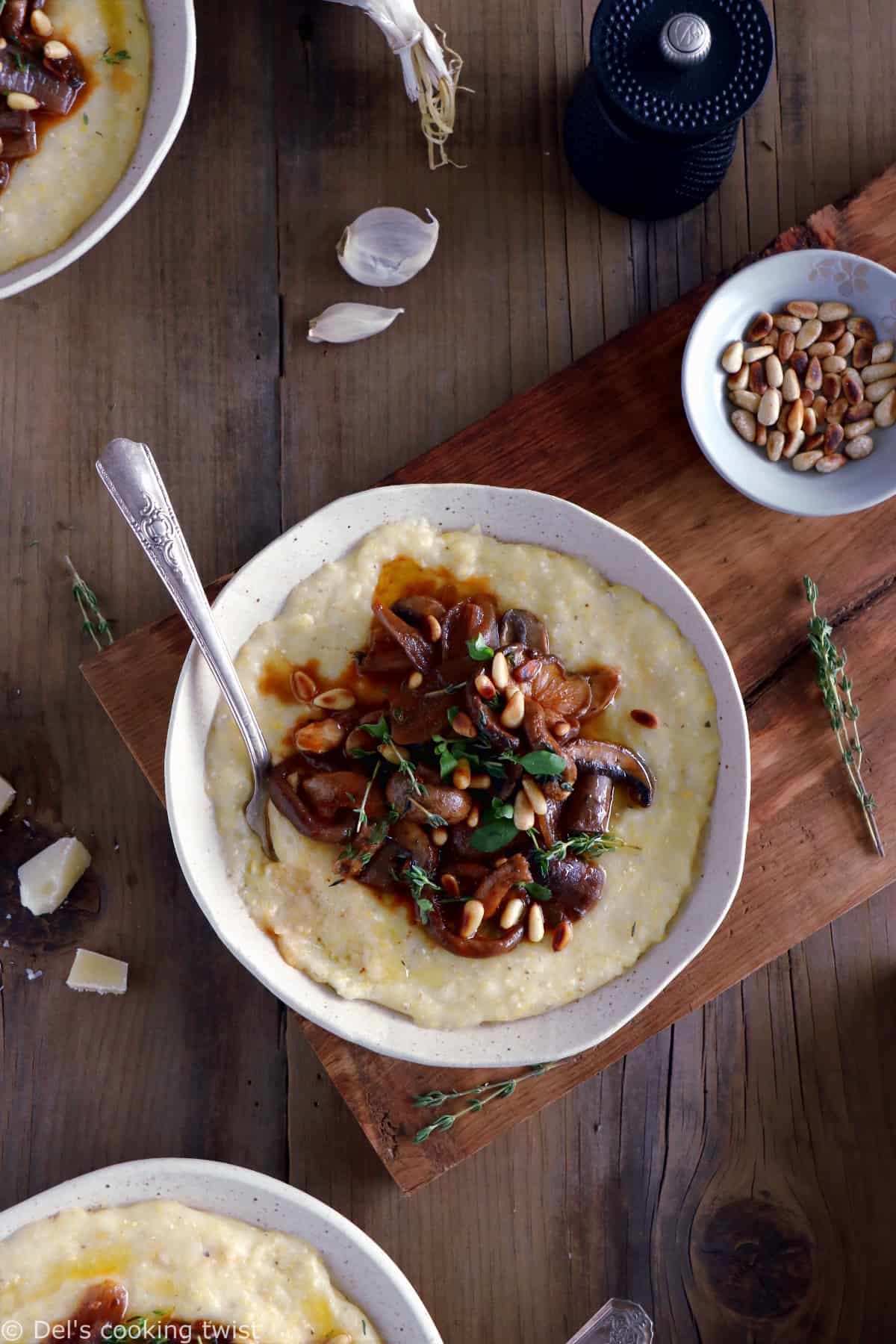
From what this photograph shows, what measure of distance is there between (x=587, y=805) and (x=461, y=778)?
0.37 m

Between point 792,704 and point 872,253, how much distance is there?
59.8 inches

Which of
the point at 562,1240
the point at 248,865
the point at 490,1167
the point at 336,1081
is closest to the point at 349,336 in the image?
the point at 248,865

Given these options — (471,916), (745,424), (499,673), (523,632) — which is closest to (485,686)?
(499,673)

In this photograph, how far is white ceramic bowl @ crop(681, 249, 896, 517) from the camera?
365 centimetres

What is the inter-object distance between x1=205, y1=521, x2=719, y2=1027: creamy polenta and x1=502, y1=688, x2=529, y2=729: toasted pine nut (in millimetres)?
282

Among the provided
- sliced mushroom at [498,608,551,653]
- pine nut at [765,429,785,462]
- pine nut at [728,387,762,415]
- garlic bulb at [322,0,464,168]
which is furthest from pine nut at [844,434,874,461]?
garlic bulb at [322,0,464,168]

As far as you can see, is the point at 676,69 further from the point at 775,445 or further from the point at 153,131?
the point at 153,131

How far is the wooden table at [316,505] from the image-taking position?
12.9 ft

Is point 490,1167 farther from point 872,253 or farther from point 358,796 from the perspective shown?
point 872,253

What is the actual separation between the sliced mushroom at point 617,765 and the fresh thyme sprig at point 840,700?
712mm

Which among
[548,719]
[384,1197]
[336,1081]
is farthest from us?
[384,1197]

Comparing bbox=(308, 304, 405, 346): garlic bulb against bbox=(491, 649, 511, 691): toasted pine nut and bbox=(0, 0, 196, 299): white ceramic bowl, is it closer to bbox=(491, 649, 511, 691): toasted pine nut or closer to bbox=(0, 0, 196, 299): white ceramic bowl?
bbox=(0, 0, 196, 299): white ceramic bowl

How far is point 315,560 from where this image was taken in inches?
136

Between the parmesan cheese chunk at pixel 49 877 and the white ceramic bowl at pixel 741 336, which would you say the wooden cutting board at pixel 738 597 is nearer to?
the white ceramic bowl at pixel 741 336
